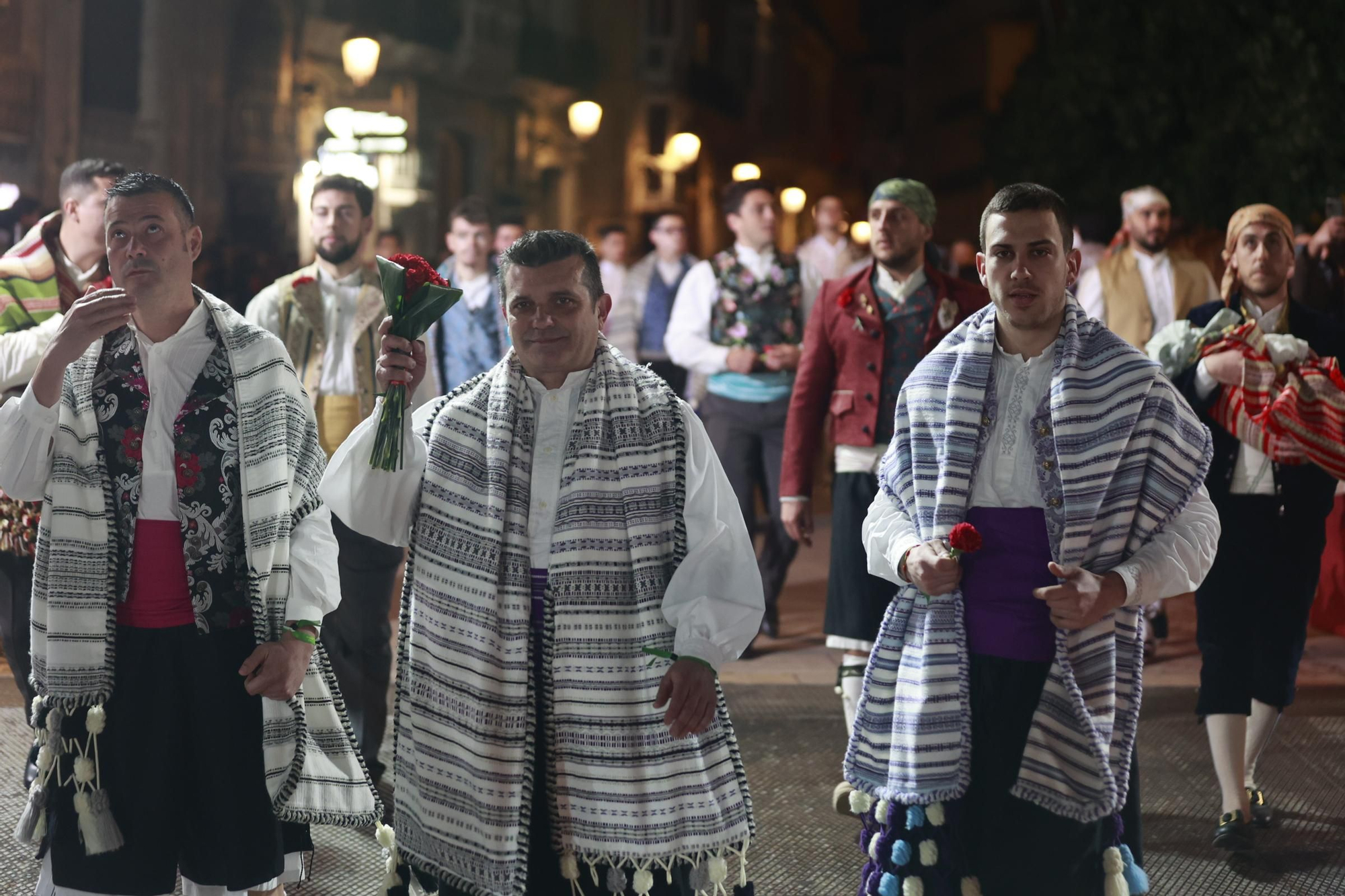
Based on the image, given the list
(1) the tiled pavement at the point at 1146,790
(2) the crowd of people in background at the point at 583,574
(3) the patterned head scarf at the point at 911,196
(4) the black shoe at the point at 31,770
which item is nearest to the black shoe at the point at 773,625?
(1) the tiled pavement at the point at 1146,790

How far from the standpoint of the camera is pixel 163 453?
12.1 ft

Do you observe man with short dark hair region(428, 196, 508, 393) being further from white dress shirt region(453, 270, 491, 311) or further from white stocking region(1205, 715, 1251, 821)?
white stocking region(1205, 715, 1251, 821)

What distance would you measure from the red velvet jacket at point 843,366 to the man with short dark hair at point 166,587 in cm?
265

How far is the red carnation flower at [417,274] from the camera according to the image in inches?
137

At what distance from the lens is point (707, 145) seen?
121ft

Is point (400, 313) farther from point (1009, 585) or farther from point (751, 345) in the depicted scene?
point (751, 345)

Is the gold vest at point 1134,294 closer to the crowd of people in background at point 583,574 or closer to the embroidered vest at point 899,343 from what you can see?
the embroidered vest at point 899,343

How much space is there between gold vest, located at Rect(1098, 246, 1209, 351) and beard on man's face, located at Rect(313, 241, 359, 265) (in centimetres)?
427

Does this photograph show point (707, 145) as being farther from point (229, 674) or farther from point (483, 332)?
point (229, 674)

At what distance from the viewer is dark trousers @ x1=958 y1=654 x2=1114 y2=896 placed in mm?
3494

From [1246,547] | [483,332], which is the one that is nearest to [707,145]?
[483,332]

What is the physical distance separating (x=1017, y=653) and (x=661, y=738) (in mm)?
862

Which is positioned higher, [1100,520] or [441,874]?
[1100,520]

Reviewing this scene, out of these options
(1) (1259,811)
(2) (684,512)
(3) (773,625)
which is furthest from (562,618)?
(3) (773,625)
